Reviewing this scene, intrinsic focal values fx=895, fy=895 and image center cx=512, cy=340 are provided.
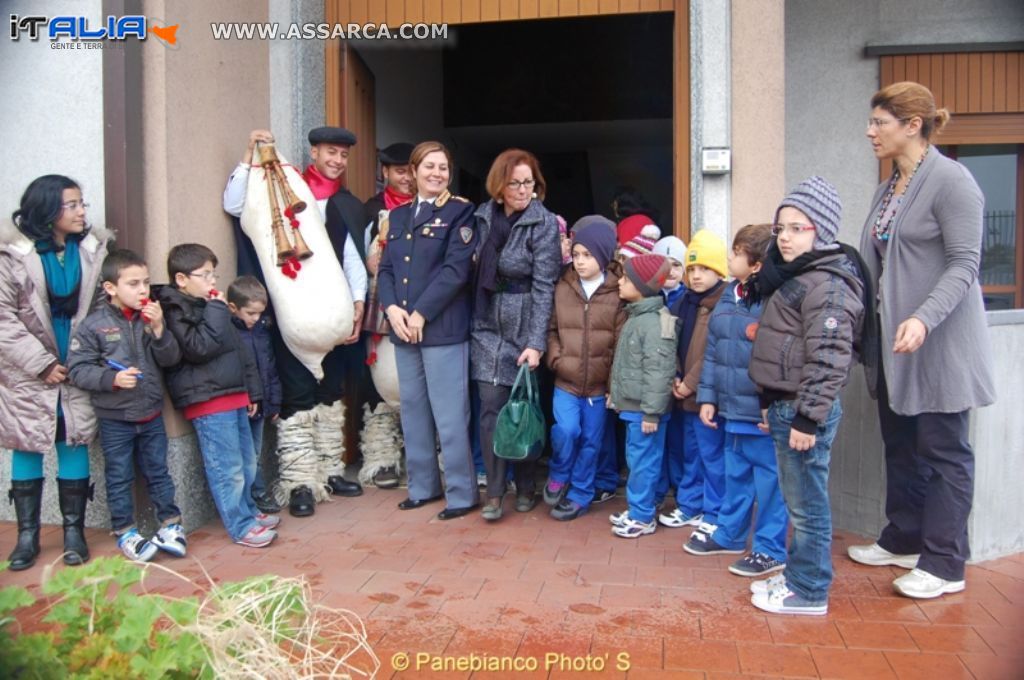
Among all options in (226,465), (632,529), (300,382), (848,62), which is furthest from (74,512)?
(848,62)

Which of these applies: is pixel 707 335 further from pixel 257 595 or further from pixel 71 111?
pixel 71 111

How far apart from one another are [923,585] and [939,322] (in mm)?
1070

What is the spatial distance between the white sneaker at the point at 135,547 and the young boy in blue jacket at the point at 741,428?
99.2 inches

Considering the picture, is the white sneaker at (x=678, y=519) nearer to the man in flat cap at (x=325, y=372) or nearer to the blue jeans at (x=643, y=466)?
the blue jeans at (x=643, y=466)

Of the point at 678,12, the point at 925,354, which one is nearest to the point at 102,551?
the point at 925,354

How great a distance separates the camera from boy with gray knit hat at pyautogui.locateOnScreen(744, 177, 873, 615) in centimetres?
330

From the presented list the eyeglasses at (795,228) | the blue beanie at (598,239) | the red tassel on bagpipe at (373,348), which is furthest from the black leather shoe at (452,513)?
the eyeglasses at (795,228)

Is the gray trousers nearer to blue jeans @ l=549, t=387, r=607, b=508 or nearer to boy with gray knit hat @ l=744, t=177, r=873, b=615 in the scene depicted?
blue jeans @ l=549, t=387, r=607, b=508

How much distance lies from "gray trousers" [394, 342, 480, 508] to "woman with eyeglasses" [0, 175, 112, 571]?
1.62m

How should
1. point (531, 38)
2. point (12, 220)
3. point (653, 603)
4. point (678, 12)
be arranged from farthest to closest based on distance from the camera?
point (531, 38)
point (678, 12)
point (12, 220)
point (653, 603)

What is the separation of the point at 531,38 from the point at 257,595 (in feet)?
27.0

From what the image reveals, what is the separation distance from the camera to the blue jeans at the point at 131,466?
4.15 metres

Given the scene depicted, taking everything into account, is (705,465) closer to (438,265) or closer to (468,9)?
(438,265)

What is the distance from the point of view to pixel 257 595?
1.93 metres
